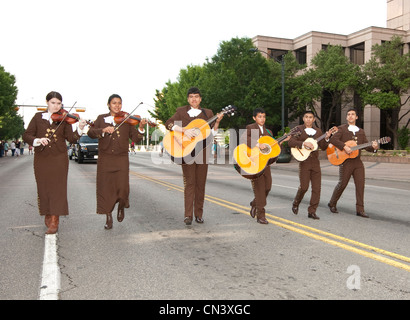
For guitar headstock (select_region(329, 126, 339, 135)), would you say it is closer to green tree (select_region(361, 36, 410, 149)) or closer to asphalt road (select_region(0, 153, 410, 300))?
asphalt road (select_region(0, 153, 410, 300))

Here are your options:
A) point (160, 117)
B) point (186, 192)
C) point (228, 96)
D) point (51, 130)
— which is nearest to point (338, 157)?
point (186, 192)

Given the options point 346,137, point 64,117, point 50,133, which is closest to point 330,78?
point 346,137

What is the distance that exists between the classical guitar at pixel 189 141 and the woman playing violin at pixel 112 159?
59 cm

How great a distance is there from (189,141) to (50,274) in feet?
10.3

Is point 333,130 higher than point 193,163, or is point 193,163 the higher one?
point 333,130

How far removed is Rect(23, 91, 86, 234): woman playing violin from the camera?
6.06 m

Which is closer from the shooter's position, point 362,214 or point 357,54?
point 362,214

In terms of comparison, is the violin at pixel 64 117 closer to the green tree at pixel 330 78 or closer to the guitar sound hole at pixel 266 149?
the guitar sound hole at pixel 266 149

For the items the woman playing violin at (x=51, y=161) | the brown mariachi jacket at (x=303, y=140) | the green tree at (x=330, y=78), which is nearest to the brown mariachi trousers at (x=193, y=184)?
the brown mariachi jacket at (x=303, y=140)

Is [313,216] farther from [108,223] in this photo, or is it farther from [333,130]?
[108,223]

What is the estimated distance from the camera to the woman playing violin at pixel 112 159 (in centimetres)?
638

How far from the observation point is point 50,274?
13.8ft

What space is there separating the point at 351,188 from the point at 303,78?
25.8 m

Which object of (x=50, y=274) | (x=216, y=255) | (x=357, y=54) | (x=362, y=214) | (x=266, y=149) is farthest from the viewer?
(x=357, y=54)
